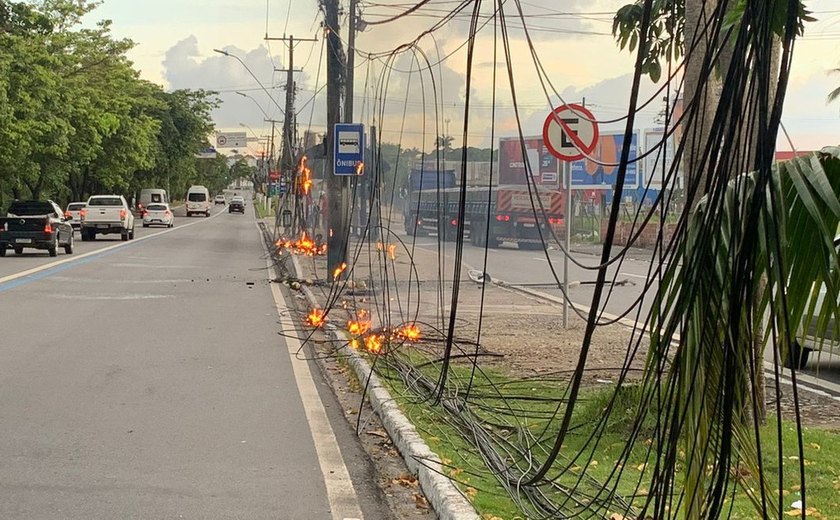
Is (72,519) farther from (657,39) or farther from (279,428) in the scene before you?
(657,39)

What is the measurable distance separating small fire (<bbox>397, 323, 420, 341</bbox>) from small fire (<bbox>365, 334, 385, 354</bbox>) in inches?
9.0

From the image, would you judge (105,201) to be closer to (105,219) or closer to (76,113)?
(105,219)

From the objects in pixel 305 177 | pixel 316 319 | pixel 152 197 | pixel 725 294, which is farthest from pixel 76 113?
pixel 725 294

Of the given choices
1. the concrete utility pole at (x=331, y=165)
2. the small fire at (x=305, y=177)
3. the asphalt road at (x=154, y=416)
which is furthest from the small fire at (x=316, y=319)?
the small fire at (x=305, y=177)

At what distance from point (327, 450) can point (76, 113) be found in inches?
1715

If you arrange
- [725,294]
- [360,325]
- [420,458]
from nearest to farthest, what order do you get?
[725,294], [420,458], [360,325]

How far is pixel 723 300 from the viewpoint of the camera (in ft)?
8.46

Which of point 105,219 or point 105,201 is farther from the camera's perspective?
point 105,201

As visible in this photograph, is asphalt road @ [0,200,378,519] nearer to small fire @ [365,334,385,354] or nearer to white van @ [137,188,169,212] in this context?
small fire @ [365,334,385,354]

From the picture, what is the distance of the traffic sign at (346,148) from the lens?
16.5m

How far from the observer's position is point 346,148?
16734mm

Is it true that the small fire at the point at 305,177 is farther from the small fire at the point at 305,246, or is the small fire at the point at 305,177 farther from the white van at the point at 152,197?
the white van at the point at 152,197

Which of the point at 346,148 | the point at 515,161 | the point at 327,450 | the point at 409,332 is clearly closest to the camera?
the point at 327,450

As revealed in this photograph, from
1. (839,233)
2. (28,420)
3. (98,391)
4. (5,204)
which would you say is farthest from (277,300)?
(5,204)
